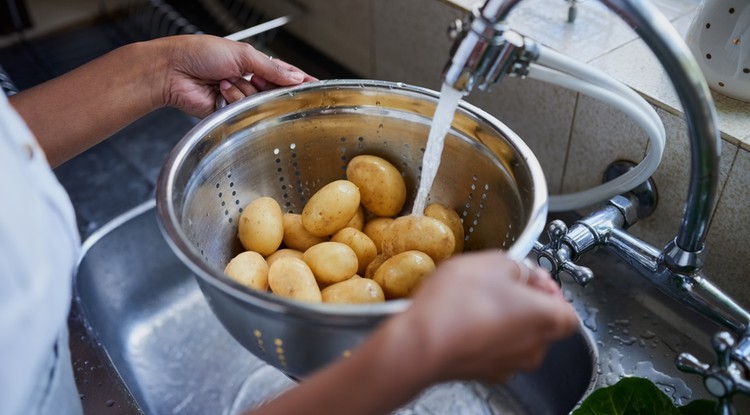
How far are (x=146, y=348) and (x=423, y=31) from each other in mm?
590

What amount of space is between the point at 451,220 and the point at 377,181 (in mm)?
84

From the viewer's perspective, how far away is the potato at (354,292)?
54cm

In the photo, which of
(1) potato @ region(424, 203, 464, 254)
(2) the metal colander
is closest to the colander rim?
(2) the metal colander

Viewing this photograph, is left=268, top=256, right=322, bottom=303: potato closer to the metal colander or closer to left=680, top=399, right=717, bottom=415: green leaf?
the metal colander

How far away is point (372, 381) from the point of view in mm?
342

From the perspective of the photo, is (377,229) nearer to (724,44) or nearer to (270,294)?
(270,294)

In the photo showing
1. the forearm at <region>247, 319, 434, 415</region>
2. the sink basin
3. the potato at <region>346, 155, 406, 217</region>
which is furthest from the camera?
the sink basin

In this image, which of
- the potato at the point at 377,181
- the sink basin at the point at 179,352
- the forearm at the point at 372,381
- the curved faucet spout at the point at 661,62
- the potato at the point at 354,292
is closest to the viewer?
the forearm at the point at 372,381

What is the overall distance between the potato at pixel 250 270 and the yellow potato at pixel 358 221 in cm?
11

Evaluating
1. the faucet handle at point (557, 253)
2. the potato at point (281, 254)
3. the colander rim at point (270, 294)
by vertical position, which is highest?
the colander rim at point (270, 294)

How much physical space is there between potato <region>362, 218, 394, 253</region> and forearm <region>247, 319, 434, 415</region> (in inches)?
12.1

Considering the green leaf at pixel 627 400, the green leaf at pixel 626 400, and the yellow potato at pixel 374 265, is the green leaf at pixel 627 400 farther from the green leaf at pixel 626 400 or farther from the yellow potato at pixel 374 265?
the yellow potato at pixel 374 265

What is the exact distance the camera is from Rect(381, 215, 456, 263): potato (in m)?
0.58

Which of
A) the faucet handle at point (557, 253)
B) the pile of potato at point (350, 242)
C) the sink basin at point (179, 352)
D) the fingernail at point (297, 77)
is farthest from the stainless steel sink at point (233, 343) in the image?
the fingernail at point (297, 77)
